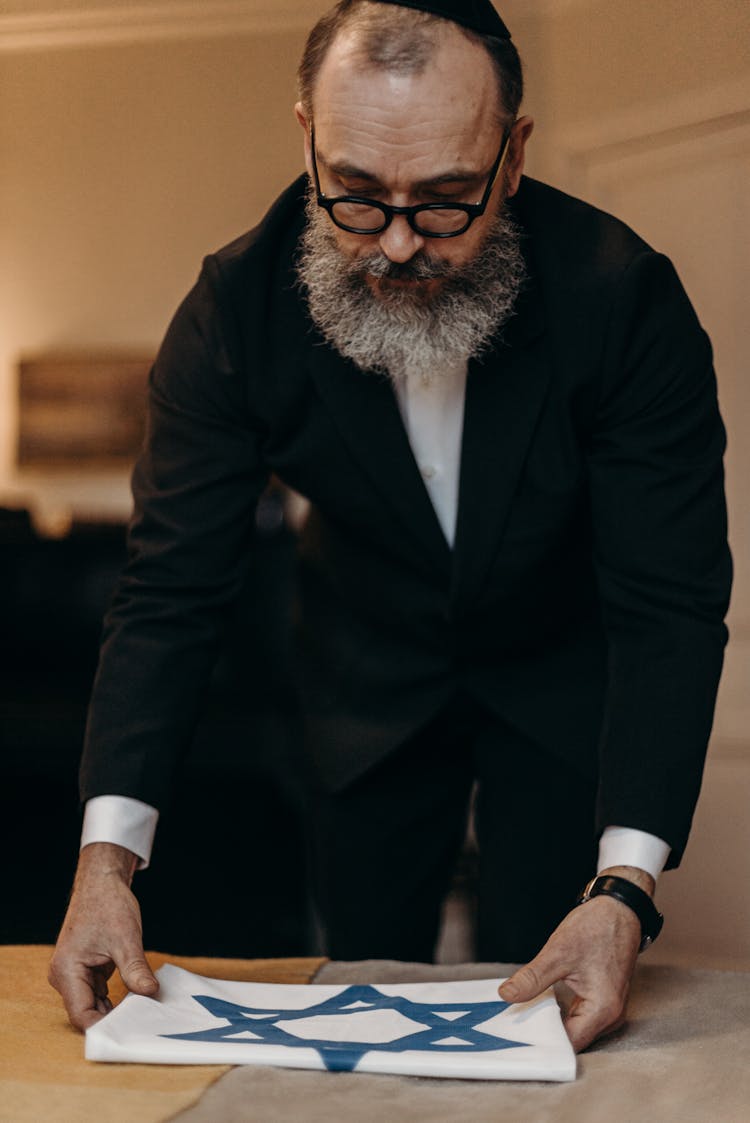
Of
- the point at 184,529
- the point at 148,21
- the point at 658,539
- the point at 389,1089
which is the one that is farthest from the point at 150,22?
the point at 389,1089

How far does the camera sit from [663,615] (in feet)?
4.45

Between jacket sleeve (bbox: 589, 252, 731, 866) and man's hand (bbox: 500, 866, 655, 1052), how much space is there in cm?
15

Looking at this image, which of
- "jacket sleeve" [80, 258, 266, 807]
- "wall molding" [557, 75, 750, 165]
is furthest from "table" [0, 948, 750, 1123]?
"wall molding" [557, 75, 750, 165]

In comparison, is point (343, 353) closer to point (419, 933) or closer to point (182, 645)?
point (182, 645)

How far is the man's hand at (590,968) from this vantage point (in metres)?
1.08

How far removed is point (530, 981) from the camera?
109cm

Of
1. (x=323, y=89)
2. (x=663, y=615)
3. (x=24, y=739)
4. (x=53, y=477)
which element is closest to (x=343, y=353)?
(x=323, y=89)

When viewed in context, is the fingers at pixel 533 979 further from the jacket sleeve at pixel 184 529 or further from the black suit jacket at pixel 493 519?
the jacket sleeve at pixel 184 529

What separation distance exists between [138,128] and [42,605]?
181 cm

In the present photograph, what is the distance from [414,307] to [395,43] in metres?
0.28

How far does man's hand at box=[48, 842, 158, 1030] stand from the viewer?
1145 millimetres

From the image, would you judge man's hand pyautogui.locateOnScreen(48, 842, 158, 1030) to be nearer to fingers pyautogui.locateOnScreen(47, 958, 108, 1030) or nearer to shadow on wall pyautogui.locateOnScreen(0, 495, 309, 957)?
fingers pyautogui.locateOnScreen(47, 958, 108, 1030)

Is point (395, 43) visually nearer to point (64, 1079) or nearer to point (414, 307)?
point (414, 307)

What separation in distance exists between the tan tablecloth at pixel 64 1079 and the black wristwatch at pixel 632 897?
398 millimetres
